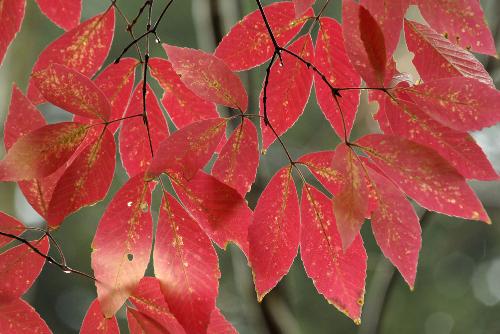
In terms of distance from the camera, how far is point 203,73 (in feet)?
1.49

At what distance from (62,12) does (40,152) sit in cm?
18

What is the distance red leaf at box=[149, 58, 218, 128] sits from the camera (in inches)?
21.5

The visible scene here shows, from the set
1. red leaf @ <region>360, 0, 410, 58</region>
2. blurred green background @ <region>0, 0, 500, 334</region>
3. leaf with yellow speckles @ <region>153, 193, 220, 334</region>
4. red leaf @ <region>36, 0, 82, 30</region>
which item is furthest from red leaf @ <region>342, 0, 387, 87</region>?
blurred green background @ <region>0, 0, 500, 334</region>

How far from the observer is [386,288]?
161 cm

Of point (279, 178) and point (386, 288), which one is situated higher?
point (279, 178)

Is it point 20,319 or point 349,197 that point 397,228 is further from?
point 20,319

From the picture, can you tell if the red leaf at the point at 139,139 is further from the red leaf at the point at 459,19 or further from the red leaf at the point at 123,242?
the red leaf at the point at 459,19

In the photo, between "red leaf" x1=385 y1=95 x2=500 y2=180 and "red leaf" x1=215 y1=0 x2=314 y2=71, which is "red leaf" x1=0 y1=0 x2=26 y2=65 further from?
"red leaf" x1=385 y1=95 x2=500 y2=180

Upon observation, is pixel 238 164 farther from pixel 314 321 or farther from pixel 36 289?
pixel 36 289

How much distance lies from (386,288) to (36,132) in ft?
4.33

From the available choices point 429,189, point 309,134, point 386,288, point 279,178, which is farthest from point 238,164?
point 309,134

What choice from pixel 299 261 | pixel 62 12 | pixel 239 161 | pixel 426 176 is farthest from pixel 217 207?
pixel 299 261

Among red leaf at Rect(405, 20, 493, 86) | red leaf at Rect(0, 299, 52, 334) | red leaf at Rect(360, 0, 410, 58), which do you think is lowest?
red leaf at Rect(0, 299, 52, 334)

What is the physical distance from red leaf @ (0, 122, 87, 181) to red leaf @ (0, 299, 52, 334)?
124 millimetres
